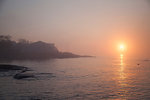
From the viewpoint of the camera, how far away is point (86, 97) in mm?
15438

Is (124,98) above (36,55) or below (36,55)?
below

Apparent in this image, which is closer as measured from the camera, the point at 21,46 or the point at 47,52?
the point at 21,46

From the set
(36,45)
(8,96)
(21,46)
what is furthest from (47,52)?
(8,96)

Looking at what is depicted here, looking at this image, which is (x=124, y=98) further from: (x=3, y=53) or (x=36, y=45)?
(x=36, y=45)

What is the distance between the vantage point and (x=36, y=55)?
568 ft

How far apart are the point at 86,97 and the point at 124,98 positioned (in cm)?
434

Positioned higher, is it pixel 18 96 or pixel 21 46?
pixel 21 46

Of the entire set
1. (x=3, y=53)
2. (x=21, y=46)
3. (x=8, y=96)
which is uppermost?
(x=21, y=46)

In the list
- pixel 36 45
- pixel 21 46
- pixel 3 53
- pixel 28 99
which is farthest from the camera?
pixel 36 45

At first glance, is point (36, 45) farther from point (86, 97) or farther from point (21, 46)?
point (86, 97)

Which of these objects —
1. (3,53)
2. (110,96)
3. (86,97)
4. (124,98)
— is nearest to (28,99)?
(86,97)

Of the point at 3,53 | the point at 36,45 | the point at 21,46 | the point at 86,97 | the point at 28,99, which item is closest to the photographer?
the point at 28,99

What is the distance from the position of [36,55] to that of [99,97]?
16617 centimetres

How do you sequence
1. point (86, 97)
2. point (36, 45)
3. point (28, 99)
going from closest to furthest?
point (28, 99), point (86, 97), point (36, 45)
